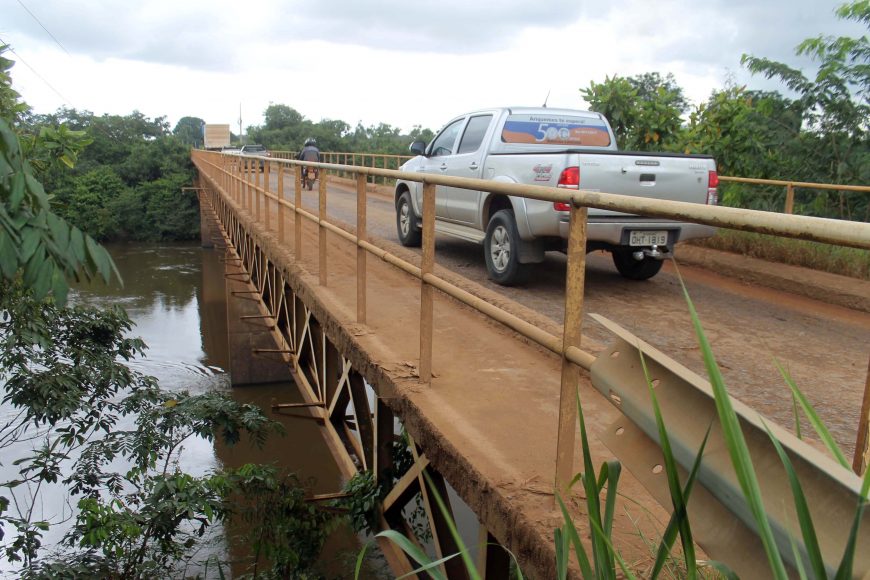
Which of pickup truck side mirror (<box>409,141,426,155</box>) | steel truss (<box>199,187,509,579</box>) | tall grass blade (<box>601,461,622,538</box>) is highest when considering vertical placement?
pickup truck side mirror (<box>409,141,426,155</box>)

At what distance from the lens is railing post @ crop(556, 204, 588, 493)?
2402mm

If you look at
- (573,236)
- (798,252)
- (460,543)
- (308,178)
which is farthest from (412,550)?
(308,178)

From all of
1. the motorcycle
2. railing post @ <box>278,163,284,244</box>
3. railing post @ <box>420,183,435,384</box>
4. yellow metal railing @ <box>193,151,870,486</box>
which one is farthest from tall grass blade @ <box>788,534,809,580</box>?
the motorcycle

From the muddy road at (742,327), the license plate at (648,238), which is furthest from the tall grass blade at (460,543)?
the license plate at (648,238)

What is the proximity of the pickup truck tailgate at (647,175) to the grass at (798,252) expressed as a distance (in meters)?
1.47

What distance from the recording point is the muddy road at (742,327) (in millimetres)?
4539

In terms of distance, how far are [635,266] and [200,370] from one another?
1667 centimetres

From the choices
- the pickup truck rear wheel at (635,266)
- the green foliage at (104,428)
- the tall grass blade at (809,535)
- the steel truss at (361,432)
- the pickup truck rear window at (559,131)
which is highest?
the pickup truck rear window at (559,131)

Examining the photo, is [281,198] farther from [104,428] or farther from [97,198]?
[97,198]

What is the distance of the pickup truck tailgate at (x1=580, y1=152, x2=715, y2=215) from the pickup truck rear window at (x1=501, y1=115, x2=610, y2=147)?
5.70ft

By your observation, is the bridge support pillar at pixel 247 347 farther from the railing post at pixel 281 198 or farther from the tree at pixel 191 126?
the tree at pixel 191 126

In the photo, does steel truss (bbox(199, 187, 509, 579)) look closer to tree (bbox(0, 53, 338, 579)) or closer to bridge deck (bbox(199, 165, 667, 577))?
bridge deck (bbox(199, 165, 667, 577))

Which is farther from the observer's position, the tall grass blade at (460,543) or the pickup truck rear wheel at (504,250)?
the pickup truck rear wheel at (504,250)

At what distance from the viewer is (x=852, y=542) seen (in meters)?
1.19
